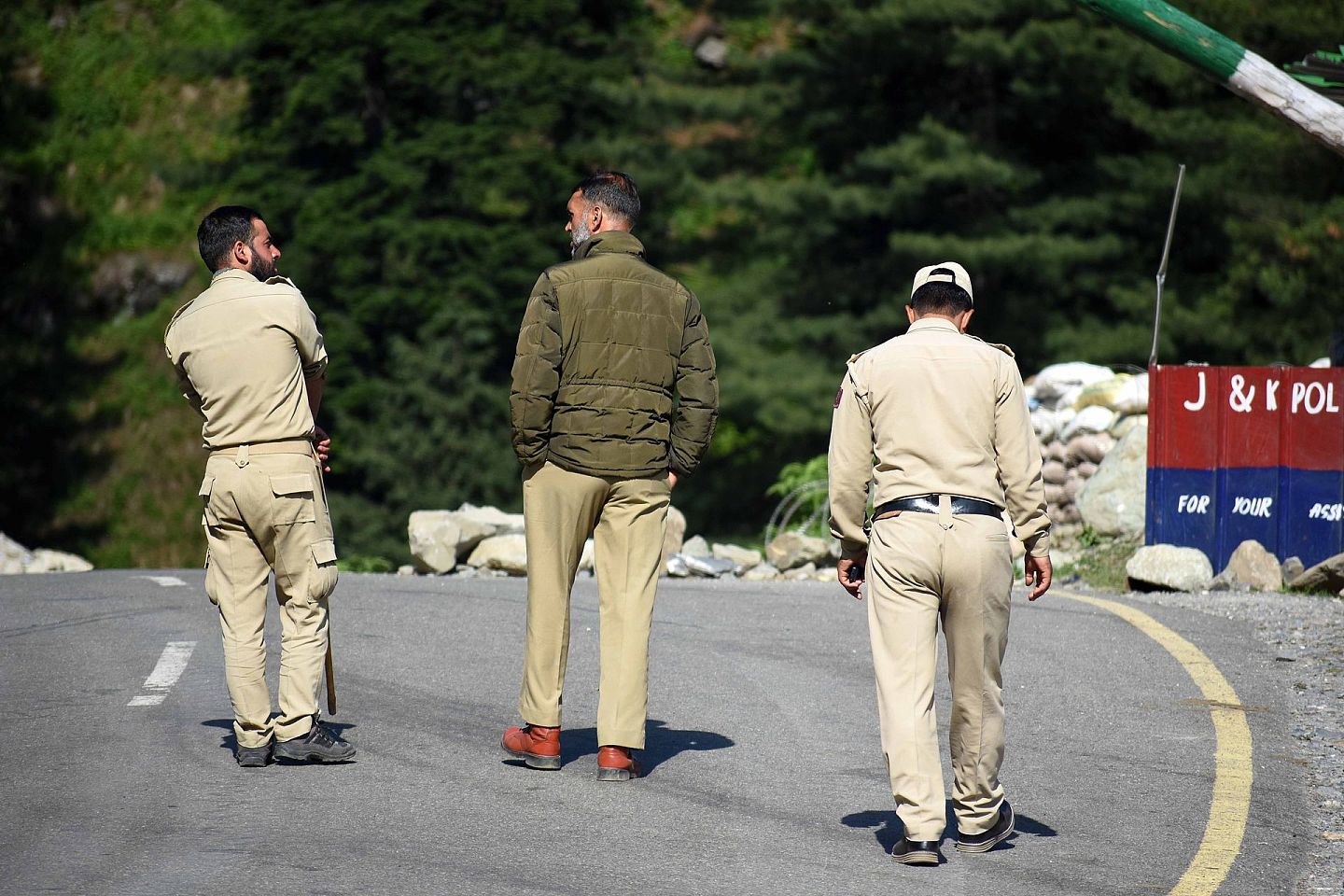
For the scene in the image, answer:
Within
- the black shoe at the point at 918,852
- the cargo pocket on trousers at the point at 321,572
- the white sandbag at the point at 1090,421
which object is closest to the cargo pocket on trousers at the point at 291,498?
the cargo pocket on trousers at the point at 321,572

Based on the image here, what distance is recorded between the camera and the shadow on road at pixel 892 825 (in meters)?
5.54

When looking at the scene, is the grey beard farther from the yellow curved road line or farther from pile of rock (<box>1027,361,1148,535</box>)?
pile of rock (<box>1027,361,1148,535</box>)

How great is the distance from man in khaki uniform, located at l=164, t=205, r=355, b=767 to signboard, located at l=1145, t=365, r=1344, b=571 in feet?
26.8

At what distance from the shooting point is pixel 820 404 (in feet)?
94.5

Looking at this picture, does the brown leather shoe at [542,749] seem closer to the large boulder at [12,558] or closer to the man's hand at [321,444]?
the man's hand at [321,444]

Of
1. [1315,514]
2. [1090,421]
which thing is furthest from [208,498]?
[1090,421]

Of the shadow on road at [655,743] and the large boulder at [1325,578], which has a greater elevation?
the large boulder at [1325,578]

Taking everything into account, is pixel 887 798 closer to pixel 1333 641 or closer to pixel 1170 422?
pixel 1333 641

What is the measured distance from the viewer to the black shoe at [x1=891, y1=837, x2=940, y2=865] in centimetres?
519

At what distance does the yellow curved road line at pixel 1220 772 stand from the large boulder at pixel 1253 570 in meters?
2.47

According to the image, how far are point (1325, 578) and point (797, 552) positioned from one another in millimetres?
4522

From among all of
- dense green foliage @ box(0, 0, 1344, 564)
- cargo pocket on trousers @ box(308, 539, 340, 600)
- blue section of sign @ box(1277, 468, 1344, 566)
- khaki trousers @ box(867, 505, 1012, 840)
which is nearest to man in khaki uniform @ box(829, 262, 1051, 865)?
khaki trousers @ box(867, 505, 1012, 840)

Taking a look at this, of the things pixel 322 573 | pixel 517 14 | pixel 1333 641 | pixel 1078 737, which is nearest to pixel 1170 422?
pixel 1333 641

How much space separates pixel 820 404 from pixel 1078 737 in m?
21.8
